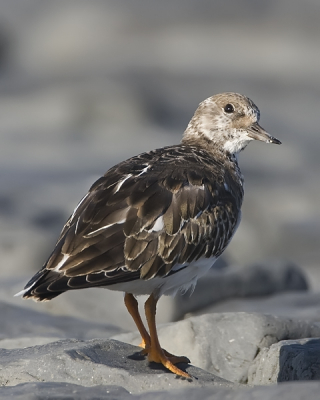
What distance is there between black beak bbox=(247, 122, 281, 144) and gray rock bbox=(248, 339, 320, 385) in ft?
5.53

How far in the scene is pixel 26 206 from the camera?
11.7m

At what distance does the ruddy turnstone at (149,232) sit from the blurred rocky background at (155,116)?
2074 millimetres

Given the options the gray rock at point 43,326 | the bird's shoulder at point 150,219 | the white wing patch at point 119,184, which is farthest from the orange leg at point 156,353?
the gray rock at point 43,326

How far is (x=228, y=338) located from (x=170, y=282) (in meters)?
0.92

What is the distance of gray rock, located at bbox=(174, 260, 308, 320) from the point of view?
8.05m

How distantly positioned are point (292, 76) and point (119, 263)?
14.1 m

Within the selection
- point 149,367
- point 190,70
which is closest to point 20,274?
point 149,367

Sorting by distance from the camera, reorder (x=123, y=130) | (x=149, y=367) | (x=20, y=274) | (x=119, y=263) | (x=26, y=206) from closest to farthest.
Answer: (x=119, y=263) < (x=149, y=367) < (x=20, y=274) < (x=26, y=206) < (x=123, y=130)

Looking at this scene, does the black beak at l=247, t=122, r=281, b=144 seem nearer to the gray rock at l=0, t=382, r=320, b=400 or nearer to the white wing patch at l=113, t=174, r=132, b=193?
the white wing patch at l=113, t=174, r=132, b=193

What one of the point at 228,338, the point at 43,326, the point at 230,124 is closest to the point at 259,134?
the point at 230,124

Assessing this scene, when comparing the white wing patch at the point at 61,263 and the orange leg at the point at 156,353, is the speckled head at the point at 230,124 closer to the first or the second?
the orange leg at the point at 156,353

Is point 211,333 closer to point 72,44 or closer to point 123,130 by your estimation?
point 123,130

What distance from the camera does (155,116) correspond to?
1531cm

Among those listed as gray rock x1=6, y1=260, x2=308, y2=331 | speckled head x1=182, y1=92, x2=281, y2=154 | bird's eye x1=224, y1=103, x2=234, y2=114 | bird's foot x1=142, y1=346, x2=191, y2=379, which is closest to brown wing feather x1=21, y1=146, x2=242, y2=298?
bird's foot x1=142, y1=346, x2=191, y2=379
